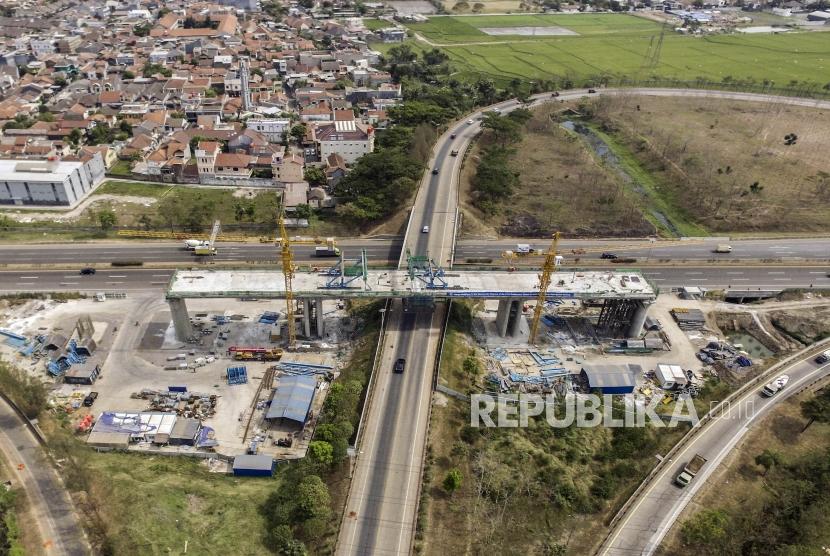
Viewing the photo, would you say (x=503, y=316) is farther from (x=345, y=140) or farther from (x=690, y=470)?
(x=345, y=140)

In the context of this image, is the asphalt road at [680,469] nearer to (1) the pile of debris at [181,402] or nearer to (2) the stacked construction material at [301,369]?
(2) the stacked construction material at [301,369]

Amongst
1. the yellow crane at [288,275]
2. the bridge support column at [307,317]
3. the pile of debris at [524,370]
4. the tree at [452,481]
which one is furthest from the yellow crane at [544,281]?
the yellow crane at [288,275]

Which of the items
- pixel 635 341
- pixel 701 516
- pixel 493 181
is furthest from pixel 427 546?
pixel 493 181

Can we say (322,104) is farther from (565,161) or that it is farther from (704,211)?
(704,211)

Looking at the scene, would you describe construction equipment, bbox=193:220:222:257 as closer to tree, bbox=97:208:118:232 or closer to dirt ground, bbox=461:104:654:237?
tree, bbox=97:208:118:232

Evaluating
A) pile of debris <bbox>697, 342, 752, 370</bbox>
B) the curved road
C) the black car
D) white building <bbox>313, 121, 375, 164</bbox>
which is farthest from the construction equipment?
pile of debris <bbox>697, 342, 752, 370</bbox>

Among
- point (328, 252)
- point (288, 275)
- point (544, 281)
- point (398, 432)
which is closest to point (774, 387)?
point (544, 281)
